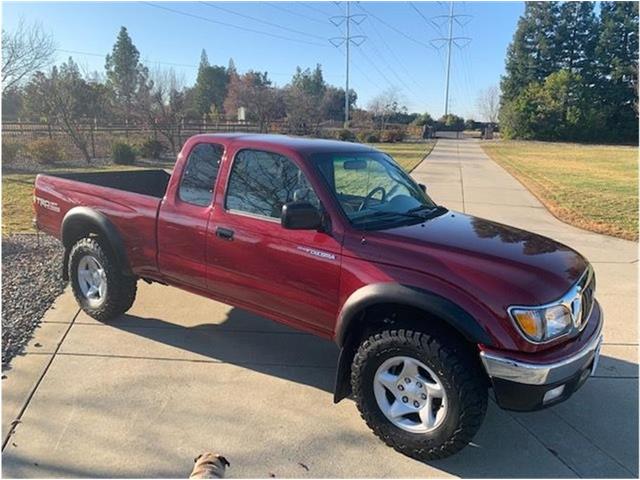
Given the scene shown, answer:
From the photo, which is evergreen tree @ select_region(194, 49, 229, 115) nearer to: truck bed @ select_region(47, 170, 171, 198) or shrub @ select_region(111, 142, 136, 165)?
shrub @ select_region(111, 142, 136, 165)

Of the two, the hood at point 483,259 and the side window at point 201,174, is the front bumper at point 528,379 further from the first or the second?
the side window at point 201,174

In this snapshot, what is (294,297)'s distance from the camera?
3.51 meters

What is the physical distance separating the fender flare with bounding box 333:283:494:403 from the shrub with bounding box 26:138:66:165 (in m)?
19.5

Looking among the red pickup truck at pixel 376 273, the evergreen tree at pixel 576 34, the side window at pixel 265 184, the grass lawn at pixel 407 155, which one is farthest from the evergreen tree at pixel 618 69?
the side window at pixel 265 184

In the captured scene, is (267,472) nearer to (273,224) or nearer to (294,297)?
(294,297)

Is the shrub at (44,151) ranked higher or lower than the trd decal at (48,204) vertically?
higher

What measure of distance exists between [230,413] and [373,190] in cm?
187

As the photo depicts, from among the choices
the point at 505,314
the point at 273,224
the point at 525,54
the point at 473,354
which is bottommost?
the point at 473,354

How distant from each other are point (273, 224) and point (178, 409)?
4.53 feet

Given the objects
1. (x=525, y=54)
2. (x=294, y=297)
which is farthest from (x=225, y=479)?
(x=525, y=54)

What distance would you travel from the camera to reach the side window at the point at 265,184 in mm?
3582

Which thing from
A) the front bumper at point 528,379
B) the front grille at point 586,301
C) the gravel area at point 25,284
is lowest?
the gravel area at point 25,284

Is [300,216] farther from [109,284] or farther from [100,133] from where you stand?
[100,133]

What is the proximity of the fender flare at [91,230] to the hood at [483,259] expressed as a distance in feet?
7.92
